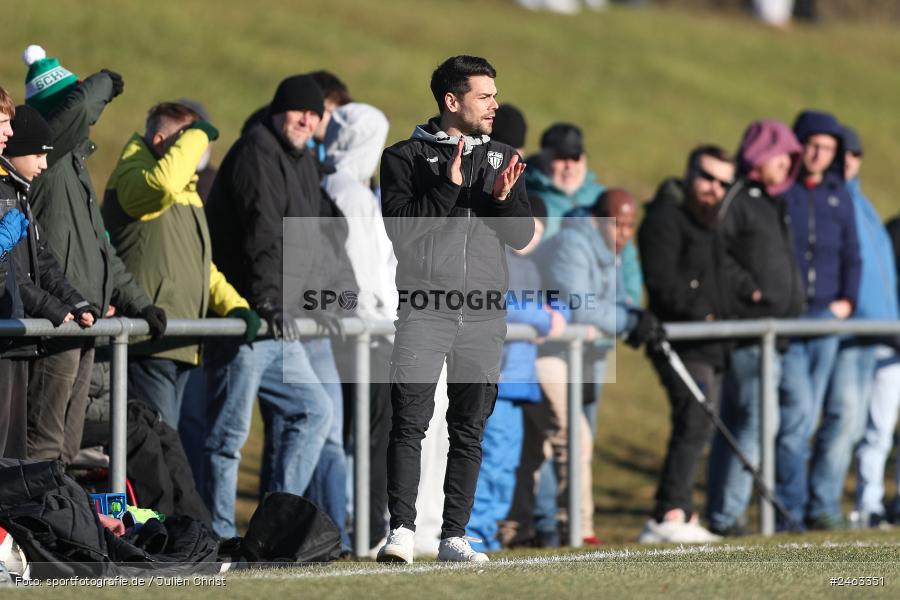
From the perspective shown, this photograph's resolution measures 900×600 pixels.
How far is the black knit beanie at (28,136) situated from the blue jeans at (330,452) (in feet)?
5.92

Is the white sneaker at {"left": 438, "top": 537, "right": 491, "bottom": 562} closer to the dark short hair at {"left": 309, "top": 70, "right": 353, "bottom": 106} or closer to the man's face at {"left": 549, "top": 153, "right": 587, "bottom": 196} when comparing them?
the dark short hair at {"left": 309, "top": 70, "right": 353, "bottom": 106}

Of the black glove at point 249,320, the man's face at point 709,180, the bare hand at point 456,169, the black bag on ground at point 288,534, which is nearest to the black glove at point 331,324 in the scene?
the black glove at point 249,320

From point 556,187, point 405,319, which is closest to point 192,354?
point 405,319

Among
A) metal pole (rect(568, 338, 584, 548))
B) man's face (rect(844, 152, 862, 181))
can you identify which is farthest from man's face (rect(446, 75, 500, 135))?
man's face (rect(844, 152, 862, 181))

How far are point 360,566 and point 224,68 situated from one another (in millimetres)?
21108

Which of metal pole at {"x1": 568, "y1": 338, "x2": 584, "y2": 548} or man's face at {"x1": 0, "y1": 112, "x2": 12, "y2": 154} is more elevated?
man's face at {"x1": 0, "y1": 112, "x2": 12, "y2": 154}

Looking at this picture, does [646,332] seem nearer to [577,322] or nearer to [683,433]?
[577,322]

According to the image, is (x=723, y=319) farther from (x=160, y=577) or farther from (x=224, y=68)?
(x=224, y=68)

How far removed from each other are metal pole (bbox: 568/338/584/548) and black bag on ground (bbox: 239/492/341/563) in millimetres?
2245

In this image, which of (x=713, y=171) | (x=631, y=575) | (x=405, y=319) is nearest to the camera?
(x=631, y=575)

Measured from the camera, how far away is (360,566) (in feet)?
22.5

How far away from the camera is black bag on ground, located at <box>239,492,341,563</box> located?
7.24m

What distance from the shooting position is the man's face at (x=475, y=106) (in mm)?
6801

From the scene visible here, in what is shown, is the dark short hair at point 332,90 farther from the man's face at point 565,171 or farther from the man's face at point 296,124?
the man's face at point 565,171
